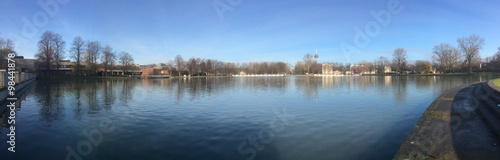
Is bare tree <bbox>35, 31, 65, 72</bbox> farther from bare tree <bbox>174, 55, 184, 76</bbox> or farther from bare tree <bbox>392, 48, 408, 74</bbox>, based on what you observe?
bare tree <bbox>392, 48, 408, 74</bbox>

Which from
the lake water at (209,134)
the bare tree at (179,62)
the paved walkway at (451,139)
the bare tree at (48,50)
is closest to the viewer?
the paved walkway at (451,139)

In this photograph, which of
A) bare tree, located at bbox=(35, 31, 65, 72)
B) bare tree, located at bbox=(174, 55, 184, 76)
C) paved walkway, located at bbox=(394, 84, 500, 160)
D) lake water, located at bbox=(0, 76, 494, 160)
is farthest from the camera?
bare tree, located at bbox=(174, 55, 184, 76)

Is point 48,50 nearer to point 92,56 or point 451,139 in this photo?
point 92,56

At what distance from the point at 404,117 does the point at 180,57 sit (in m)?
139

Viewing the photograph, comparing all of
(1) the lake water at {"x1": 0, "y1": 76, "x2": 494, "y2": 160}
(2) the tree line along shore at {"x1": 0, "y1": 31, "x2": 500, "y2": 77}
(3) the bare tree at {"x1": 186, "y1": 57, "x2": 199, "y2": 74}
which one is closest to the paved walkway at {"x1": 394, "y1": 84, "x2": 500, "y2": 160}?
(1) the lake water at {"x1": 0, "y1": 76, "x2": 494, "y2": 160}

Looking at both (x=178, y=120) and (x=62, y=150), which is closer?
→ (x=62, y=150)

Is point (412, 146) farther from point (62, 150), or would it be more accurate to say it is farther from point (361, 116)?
point (62, 150)

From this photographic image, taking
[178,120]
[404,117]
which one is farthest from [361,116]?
[178,120]

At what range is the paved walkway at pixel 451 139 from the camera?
7132mm

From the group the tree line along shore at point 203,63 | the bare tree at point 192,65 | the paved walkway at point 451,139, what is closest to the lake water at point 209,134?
the paved walkway at point 451,139

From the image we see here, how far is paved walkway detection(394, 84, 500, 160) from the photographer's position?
281 inches

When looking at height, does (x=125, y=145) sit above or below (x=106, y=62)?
below

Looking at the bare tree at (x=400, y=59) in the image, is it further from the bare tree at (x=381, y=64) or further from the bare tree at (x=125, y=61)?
the bare tree at (x=125, y=61)

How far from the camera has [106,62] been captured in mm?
94688
